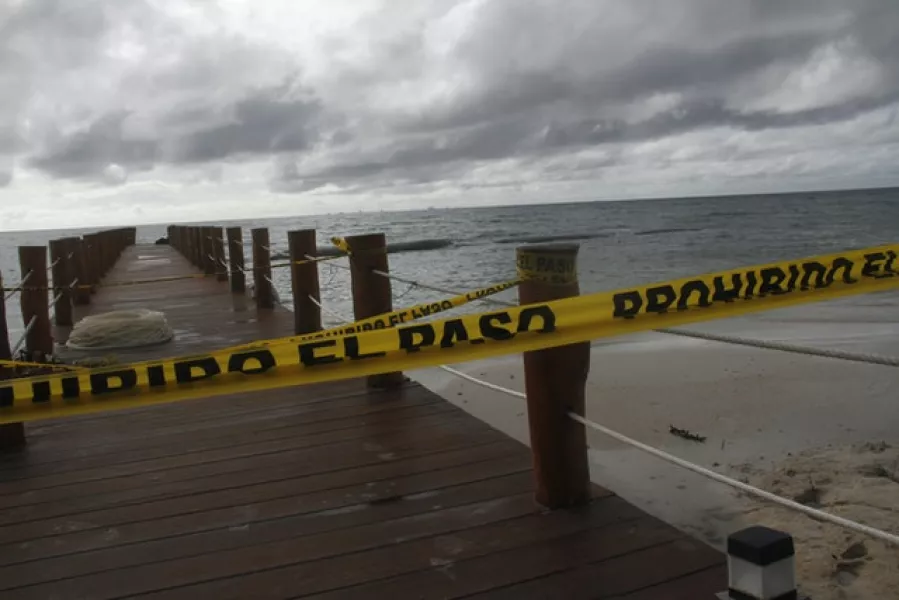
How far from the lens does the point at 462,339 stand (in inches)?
80.2

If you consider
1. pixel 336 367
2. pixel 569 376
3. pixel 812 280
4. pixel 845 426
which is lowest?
pixel 845 426

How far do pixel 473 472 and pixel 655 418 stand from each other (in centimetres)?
461

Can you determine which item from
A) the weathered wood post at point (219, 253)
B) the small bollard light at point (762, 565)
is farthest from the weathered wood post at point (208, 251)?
the small bollard light at point (762, 565)

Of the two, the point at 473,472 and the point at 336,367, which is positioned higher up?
the point at 336,367

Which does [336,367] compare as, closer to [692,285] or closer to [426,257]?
[692,285]

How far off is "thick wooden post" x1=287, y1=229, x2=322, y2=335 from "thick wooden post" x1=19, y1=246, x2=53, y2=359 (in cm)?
193

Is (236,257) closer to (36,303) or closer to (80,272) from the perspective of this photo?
(80,272)

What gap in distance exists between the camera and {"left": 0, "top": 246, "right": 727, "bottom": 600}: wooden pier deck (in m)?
2.22

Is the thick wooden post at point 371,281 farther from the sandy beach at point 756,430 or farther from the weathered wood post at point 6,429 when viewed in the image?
the sandy beach at point 756,430

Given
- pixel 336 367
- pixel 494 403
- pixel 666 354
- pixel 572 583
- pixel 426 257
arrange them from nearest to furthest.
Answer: pixel 336 367 < pixel 572 583 < pixel 494 403 < pixel 666 354 < pixel 426 257

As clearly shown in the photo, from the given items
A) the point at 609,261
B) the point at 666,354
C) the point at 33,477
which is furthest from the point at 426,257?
the point at 33,477

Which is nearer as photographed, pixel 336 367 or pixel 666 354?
pixel 336 367

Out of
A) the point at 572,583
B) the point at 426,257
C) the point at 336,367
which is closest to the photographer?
the point at 336,367

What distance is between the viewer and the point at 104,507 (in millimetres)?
2920
